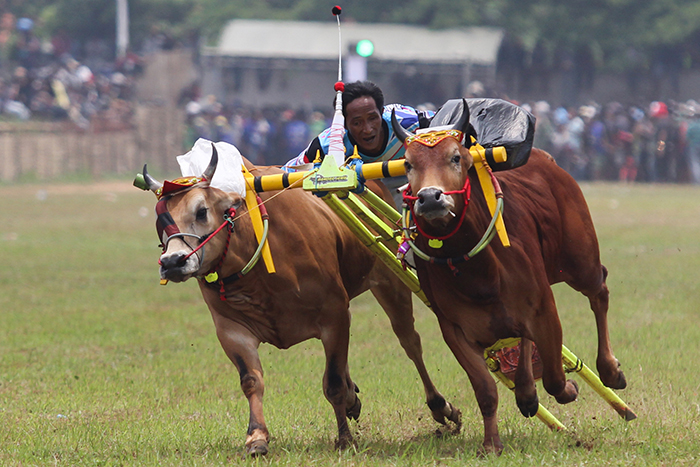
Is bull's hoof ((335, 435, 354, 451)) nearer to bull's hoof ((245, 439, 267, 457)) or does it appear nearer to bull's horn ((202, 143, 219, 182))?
bull's hoof ((245, 439, 267, 457))

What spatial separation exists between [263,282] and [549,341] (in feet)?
5.65

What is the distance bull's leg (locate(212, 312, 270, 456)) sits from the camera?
19.8ft

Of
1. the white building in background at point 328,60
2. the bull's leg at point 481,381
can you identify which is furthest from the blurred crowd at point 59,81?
the bull's leg at point 481,381

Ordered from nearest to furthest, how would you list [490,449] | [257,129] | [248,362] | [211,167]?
[490,449] → [211,167] → [248,362] → [257,129]

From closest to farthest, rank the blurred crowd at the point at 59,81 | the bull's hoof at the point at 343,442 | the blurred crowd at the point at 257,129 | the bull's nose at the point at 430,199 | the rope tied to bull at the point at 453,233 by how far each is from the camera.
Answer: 1. the bull's nose at the point at 430,199
2. the rope tied to bull at the point at 453,233
3. the bull's hoof at the point at 343,442
4. the blurred crowd at the point at 257,129
5. the blurred crowd at the point at 59,81

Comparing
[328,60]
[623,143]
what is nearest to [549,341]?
[623,143]

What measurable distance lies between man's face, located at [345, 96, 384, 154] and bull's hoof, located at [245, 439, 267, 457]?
7.82ft

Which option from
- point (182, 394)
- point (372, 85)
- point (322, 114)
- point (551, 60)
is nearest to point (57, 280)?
point (182, 394)

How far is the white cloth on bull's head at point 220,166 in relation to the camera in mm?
6289

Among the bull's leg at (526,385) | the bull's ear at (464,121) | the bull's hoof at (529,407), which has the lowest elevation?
the bull's hoof at (529,407)

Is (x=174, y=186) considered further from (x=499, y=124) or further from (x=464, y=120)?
(x=499, y=124)

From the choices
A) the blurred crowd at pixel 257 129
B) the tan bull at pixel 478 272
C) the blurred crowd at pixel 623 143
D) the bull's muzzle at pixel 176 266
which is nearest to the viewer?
the tan bull at pixel 478 272

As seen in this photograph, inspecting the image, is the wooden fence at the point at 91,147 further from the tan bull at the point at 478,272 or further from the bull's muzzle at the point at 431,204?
the bull's muzzle at the point at 431,204

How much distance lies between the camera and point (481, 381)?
5871mm
